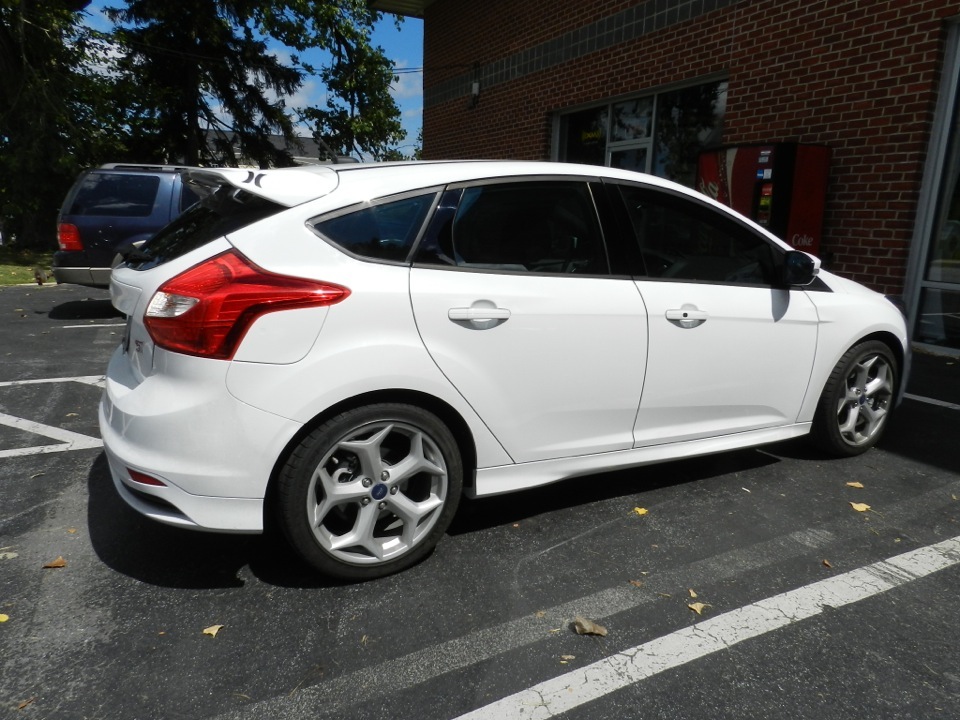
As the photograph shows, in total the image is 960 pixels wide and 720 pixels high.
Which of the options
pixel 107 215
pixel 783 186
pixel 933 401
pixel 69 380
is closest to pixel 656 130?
pixel 783 186

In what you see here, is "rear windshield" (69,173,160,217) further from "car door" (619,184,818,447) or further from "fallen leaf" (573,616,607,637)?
"fallen leaf" (573,616,607,637)

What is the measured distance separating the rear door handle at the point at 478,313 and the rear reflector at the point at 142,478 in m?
1.15

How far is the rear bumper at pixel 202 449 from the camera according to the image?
2.31 m

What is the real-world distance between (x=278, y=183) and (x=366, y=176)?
1.08 feet

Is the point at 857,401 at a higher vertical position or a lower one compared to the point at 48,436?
higher

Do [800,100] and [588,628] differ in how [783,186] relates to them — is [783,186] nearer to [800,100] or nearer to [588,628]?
[800,100]

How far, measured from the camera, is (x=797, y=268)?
3.47 metres

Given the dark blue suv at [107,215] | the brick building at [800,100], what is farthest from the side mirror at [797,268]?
the dark blue suv at [107,215]

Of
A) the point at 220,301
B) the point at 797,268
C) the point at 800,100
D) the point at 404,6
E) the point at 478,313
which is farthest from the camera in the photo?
the point at 404,6

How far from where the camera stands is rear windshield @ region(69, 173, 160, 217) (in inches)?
330

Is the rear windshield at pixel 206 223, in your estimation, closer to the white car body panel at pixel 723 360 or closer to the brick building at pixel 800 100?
the white car body panel at pixel 723 360

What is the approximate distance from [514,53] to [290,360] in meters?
11.6

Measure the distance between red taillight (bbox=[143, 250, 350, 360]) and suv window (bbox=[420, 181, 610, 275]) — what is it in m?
0.51

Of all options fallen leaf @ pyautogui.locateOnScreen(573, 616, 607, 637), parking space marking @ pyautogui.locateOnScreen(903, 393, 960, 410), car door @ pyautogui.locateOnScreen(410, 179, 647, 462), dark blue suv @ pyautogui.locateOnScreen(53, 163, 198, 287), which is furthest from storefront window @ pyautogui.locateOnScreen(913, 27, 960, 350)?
dark blue suv @ pyautogui.locateOnScreen(53, 163, 198, 287)
